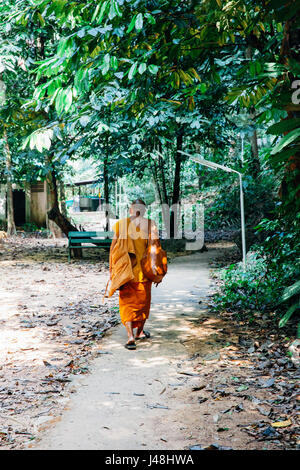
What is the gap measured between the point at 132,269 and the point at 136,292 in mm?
294

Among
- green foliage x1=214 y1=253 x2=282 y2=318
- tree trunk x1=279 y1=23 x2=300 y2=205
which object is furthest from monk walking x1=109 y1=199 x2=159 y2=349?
tree trunk x1=279 y1=23 x2=300 y2=205

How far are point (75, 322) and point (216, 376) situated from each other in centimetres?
288

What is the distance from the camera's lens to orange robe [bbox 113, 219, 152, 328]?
18.6 feet

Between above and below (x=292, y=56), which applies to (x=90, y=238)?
below

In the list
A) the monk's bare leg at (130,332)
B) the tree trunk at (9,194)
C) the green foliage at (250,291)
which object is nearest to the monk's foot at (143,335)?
the monk's bare leg at (130,332)

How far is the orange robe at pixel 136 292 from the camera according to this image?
5668 mm

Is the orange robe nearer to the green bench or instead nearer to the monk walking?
the monk walking

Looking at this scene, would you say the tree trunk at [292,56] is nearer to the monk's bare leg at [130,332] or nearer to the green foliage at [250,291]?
the green foliage at [250,291]

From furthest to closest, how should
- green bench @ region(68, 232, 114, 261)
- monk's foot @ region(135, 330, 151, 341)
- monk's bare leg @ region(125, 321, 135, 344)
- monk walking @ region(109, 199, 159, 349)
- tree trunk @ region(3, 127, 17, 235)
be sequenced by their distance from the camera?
tree trunk @ region(3, 127, 17, 235)
green bench @ region(68, 232, 114, 261)
monk's foot @ region(135, 330, 151, 341)
monk walking @ region(109, 199, 159, 349)
monk's bare leg @ region(125, 321, 135, 344)

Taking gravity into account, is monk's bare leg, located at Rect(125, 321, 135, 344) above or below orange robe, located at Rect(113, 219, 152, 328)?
below

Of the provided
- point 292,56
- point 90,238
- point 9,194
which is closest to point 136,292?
point 292,56

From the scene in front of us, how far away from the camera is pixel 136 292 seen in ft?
18.8

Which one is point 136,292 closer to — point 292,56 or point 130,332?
point 130,332

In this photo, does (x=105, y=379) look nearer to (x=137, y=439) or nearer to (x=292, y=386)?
(x=137, y=439)
